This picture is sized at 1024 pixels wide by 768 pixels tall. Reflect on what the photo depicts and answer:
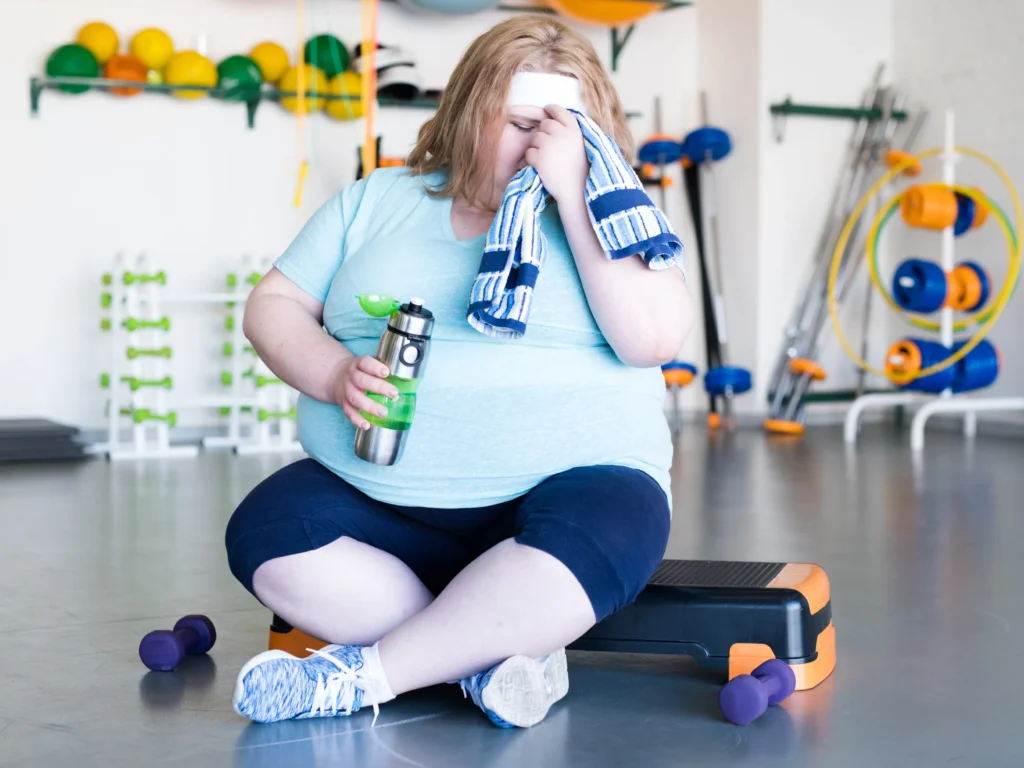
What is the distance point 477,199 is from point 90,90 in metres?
3.66

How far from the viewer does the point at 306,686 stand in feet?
4.39

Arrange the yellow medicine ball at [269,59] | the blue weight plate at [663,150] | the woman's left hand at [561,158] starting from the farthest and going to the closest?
1. the blue weight plate at [663,150]
2. the yellow medicine ball at [269,59]
3. the woman's left hand at [561,158]

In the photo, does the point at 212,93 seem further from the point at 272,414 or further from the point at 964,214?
the point at 964,214

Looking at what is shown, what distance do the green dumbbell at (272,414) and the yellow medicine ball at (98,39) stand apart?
4.71 feet

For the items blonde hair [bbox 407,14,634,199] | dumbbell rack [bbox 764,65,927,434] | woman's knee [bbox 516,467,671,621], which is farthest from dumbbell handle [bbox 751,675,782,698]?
dumbbell rack [bbox 764,65,927,434]

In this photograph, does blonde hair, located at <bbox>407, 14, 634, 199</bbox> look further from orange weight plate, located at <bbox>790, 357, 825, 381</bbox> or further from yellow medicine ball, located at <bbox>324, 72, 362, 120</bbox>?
orange weight plate, located at <bbox>790, 357, 825, 381</bbox>

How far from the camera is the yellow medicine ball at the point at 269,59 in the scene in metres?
4.70

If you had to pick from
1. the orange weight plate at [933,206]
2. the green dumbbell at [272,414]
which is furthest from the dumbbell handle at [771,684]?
the orange weight plate at [933,206]

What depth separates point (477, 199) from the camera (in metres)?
1.51

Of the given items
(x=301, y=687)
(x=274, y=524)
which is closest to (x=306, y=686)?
(x=301, y=687)

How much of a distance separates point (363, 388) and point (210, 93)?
3.78m

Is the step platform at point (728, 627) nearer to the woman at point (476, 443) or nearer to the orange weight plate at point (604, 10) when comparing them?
the woman at point (476, 443)

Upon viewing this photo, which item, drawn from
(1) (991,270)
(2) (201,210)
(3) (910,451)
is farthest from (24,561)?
(1) (991,270)

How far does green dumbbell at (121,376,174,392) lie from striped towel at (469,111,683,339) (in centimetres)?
323
